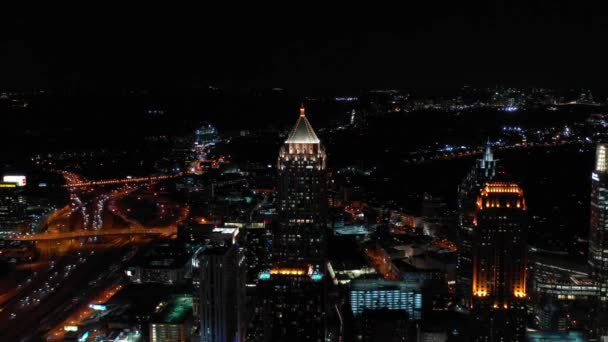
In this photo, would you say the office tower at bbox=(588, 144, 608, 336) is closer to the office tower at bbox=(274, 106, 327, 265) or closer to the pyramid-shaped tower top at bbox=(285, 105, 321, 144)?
the office tower at bbox=(274, 106, 327, 265)

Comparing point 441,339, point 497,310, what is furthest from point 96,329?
point 497,310

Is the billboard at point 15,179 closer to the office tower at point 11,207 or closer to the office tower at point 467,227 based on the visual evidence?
the office tower at point 11,207

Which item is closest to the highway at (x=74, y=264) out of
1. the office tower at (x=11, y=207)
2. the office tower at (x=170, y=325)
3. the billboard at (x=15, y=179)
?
the office tower at (x=11, y=207)

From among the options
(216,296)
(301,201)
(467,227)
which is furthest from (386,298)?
(216,296)

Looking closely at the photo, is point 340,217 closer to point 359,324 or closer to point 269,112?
point 359,324

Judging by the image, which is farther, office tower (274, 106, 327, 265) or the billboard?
the billboard

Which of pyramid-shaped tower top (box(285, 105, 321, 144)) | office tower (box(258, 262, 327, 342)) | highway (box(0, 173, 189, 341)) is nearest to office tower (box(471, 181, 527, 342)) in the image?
office tower (box(258, 262, 327, 342))

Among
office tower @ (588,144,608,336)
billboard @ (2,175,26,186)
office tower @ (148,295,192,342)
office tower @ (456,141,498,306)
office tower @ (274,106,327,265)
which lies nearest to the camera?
office tower @ (148,295,192,342)
